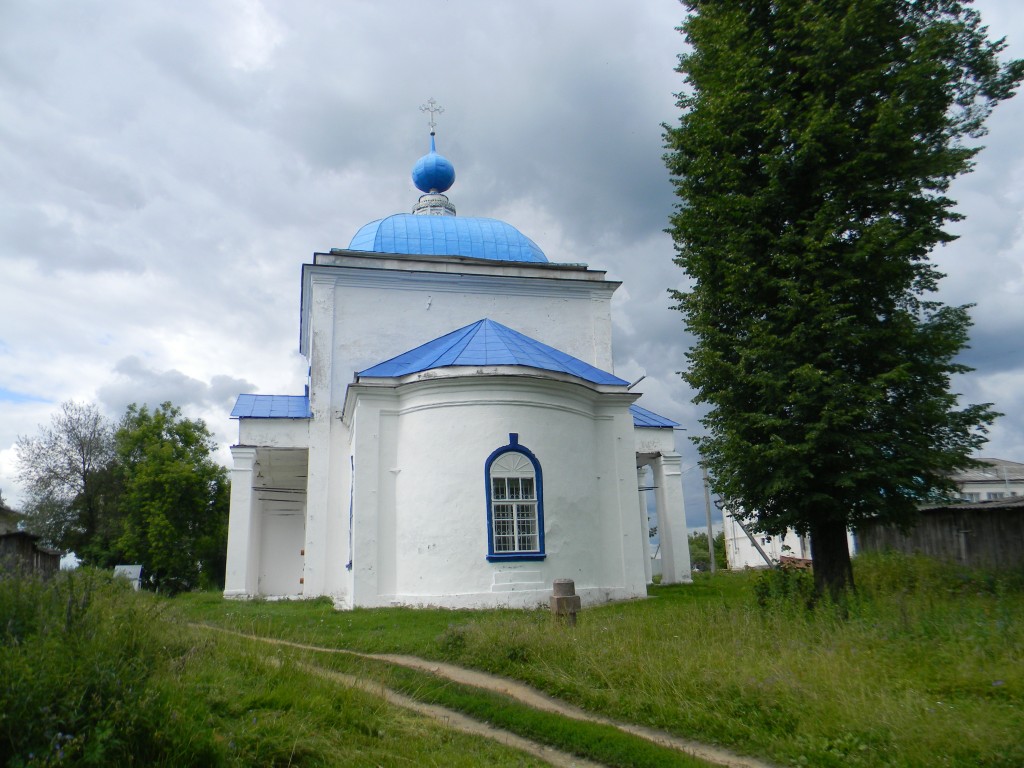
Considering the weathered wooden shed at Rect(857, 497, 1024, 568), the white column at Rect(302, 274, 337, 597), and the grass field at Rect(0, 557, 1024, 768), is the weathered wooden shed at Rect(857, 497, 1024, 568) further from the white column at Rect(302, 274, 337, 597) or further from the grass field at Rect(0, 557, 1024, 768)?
the white column at Rect(302, 274, 337, 597)

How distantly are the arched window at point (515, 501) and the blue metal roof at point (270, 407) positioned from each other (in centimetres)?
639

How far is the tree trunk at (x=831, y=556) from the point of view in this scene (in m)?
10.7

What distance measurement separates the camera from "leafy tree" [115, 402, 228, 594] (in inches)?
1163

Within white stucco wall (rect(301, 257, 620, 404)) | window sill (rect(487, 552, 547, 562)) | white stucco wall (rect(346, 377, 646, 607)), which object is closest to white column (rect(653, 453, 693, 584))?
white stucco wall (rect(301, 257, 620, 404))

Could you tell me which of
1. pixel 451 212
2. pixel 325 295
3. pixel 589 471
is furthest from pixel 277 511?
pixel 589 471

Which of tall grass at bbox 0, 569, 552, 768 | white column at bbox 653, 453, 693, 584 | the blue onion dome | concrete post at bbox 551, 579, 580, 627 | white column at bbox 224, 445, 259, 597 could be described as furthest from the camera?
the blue onion dome

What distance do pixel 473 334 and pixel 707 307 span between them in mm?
6655

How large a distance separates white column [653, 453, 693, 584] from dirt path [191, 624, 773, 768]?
1191 cm

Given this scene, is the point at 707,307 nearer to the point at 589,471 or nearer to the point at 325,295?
the point at 589,471

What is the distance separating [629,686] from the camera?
713 cm

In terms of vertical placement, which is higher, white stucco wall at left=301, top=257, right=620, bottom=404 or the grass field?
white stucco wall at left=301, top=257, right=620, bottom=404

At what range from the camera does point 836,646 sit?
7.30 m

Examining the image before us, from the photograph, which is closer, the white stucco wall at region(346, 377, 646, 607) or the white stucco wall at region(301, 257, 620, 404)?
the white stucco wall at region(346, 377, 646, 607)

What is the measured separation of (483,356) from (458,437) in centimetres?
193
